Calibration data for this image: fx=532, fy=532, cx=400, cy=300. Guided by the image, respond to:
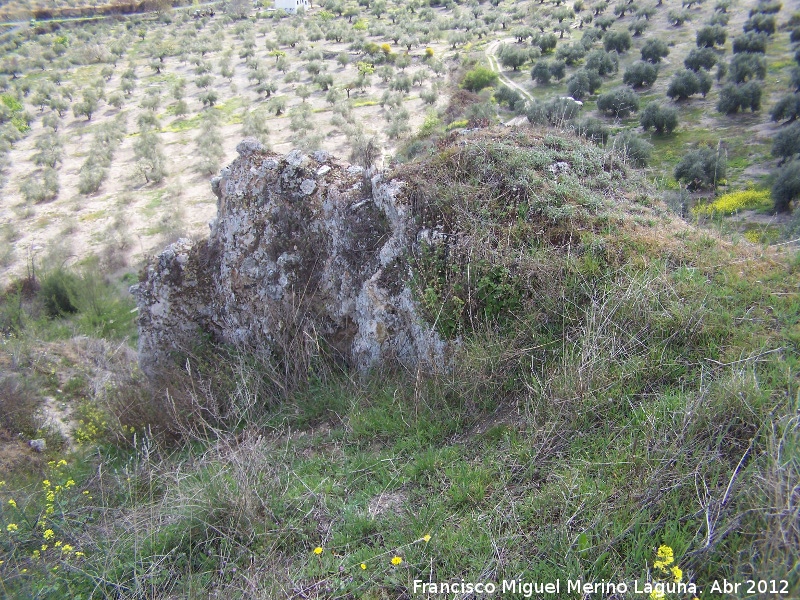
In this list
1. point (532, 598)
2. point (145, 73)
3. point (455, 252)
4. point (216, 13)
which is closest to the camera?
point (532, 598)

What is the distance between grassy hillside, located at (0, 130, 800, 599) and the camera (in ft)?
9.33

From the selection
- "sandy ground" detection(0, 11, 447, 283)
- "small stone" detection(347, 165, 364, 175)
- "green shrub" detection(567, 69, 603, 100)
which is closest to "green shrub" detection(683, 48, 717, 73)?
"green shrub" detection(567, 69, 603, 100)

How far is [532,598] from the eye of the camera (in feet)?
8.95

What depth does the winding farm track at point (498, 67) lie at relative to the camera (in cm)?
2245

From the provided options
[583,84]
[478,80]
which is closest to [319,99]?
[478,80]

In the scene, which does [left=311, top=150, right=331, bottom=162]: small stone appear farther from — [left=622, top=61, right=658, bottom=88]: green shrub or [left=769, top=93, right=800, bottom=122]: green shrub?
[left=622, top=61, right=658, bottom=88]: green shrub

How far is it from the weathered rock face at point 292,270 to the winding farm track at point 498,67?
1725 centimetres

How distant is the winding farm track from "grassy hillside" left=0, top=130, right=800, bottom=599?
1806 cm

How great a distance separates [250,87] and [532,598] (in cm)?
3011

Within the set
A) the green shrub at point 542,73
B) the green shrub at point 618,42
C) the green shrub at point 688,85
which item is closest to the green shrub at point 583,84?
the green shrub at point 542,73

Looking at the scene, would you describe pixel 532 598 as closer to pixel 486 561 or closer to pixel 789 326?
pixel 486 561

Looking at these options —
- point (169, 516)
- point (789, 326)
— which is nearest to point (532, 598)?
point (169, 516)

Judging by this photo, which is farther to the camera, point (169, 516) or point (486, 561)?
point (169, 516)

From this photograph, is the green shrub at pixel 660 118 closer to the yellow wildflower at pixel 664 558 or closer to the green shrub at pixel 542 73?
the green shrub at pixel 542 73
